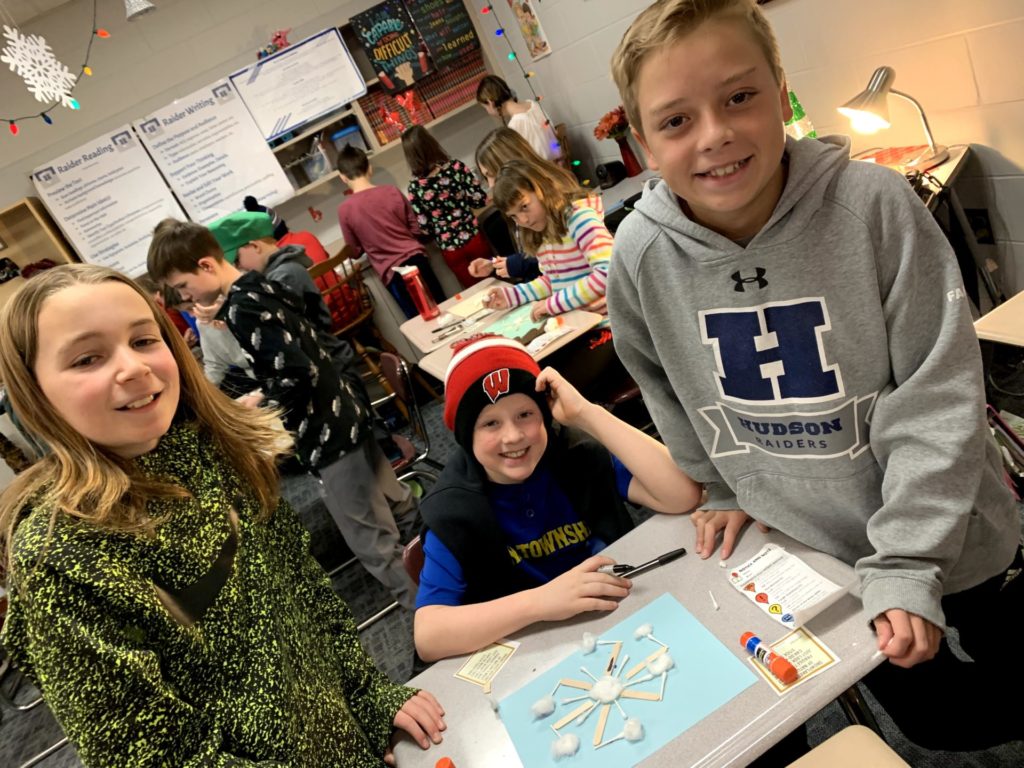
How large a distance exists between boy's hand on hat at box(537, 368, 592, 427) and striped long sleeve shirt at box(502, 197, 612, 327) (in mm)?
1107

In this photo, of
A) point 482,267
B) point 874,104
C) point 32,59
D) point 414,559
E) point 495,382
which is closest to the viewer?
Answer: point 495,382

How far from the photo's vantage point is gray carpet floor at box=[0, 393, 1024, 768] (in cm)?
141

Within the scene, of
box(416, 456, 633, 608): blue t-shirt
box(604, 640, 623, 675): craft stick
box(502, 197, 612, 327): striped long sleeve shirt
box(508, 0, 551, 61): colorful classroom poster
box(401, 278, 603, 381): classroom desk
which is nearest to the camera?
box(604, 640, 623, 675): craft stick

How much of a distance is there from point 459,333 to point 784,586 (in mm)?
2058

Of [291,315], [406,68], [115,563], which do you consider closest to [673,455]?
[115,563]

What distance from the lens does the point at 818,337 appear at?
88cm

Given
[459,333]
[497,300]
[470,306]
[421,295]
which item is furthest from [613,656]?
[421,295]

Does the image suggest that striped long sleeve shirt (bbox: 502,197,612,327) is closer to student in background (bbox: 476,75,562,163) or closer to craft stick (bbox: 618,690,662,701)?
craft stick (bbox: 618,690,662,701)

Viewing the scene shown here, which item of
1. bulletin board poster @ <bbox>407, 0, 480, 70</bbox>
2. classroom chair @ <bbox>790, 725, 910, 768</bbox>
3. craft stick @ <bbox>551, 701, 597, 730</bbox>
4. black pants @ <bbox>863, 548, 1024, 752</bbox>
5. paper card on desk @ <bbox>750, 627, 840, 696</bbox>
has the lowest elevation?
black pants @ <bbox>863, 548, 1024, 752</bbox>

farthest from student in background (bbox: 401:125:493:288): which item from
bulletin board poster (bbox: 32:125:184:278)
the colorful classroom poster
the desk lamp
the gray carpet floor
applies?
the desk lamp

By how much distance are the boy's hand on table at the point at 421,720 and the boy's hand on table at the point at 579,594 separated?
22cm

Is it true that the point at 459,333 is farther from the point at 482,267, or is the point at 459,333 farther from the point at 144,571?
the point at 144,571

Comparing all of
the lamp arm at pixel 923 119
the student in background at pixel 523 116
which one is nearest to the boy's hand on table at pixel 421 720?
the lamp arm at pixel 923 119

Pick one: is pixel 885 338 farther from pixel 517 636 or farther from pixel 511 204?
pixel 511 204
